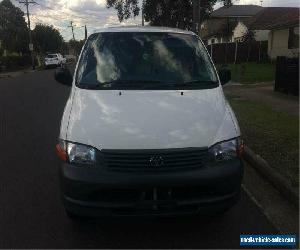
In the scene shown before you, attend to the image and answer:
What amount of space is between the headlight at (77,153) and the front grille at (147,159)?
0.13 meters

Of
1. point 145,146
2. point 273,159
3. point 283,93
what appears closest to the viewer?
point 145,146

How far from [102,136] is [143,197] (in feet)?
2.17

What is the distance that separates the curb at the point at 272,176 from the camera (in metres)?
5.13

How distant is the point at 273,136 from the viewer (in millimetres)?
7867

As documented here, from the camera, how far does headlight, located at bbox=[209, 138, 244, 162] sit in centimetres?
407

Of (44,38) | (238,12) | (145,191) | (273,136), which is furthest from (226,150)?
(44,38)

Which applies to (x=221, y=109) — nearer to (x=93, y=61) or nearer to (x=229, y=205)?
(x=229, y=205)

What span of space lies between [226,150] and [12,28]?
268ft

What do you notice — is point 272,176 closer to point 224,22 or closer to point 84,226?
point 84,226

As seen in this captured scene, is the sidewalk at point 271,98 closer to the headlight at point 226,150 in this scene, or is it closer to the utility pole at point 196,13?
the utility pole at point 196,13

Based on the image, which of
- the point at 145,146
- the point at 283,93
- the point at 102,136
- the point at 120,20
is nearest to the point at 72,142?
the point at 102,136

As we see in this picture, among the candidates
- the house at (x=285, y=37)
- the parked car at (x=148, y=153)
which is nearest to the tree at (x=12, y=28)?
the house at (x=285, y=37)

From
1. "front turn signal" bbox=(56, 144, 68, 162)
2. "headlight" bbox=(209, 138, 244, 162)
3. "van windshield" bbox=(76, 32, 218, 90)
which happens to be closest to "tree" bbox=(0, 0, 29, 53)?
"van windshield" bbox=(76, 32, 218, 90)

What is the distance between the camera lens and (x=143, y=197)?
3.92 meters
